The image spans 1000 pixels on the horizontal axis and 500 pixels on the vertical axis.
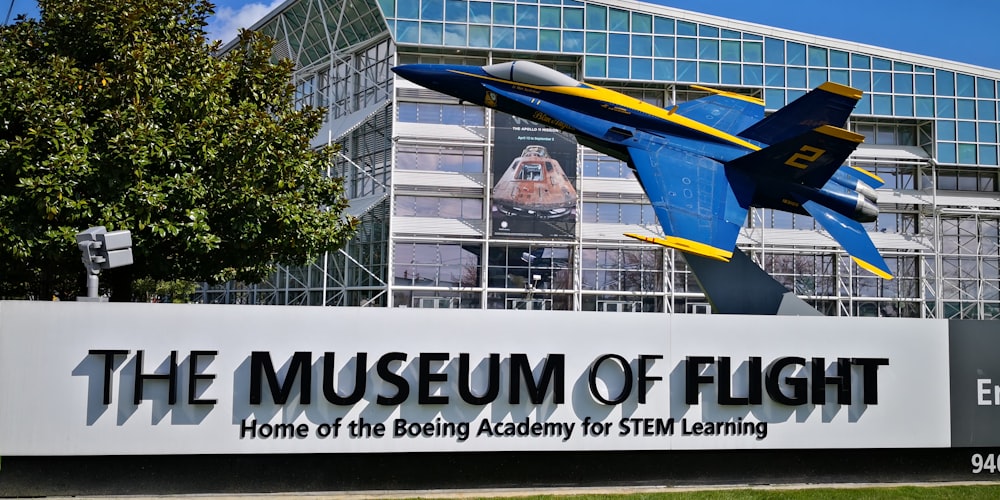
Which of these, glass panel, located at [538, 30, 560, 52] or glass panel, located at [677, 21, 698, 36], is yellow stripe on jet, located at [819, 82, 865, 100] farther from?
glass panel, located at [677, 21, 698, 36]

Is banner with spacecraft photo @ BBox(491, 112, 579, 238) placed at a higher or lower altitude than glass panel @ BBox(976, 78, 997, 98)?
lower

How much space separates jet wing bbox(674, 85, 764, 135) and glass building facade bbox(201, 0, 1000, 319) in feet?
59.9

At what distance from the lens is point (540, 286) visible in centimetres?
3553

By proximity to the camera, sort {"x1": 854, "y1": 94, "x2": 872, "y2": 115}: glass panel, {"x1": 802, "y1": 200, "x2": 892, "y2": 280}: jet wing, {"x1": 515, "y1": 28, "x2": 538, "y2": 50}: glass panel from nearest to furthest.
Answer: {"x1": 802, "y1": 200, "x2": 892, "y2": 280}: jet wing, {"x1": 515, "y1": 28, "x2": 538, "y2": 50}: glass panel, {"x1": 854, "y1": 94, "x2": 872, "y2": 115}: glass panel

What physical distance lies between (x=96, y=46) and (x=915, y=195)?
36202 millimetres

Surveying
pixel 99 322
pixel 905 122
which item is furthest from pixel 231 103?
pixel 905 122

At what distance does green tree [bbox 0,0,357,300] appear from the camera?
13.3 m

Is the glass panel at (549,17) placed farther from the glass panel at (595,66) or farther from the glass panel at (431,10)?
the glass panel at (431,10)

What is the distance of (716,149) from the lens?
47.8 ft

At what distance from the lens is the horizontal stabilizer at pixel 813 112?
43.4 ft

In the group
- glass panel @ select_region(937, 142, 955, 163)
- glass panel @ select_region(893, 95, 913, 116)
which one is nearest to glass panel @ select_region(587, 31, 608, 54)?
glass panel @ select_region(893, 95, 913, 116)

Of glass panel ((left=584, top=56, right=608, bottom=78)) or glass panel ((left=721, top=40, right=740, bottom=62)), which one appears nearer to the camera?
glass panel ((left=584, top=56, right=608, bottom=78))

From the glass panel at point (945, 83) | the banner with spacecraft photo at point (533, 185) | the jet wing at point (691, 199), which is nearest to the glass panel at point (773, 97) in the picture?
the glass panel at point (945, 83)

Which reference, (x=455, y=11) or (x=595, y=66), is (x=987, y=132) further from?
(x=455, y=11)
